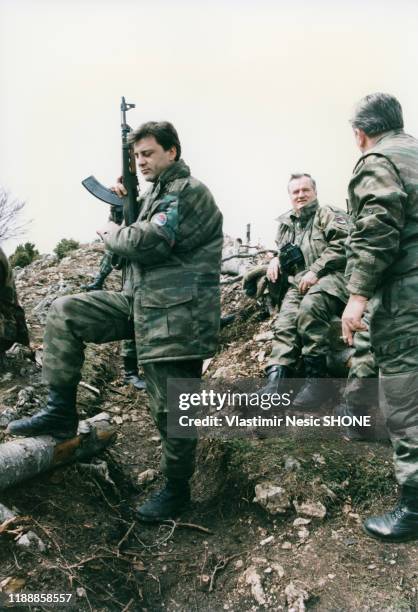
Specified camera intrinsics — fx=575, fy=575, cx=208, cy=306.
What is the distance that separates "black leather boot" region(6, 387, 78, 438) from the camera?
3.64 meters

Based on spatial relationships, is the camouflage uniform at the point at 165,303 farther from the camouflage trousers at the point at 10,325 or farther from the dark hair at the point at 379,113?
the camouflage trousers at the point at 10,325

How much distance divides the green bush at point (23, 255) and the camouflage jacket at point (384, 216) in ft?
45.3

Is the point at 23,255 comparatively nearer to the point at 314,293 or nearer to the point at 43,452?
the point at 314,293

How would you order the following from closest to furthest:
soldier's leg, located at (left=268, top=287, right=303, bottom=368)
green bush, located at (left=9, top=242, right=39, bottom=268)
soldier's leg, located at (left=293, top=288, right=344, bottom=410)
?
soldier's leg, located at (left=293, top=288, right=344, bottom=410) → soldier's leg, located at (left=268, top=287, right=303, bottom=368) → green bush, located at (left=9, top=242, right=39, bottom=268)

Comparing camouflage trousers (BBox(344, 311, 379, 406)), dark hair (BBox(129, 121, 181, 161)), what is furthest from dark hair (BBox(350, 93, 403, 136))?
camouflage trousers (BBox(344, 311, 379, 406))

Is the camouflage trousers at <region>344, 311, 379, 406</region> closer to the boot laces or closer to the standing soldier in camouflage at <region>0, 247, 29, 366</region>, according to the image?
the boot laces

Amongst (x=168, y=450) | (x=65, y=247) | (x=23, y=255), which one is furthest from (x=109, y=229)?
(x=23, y=255)

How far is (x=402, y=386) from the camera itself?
3182 mm

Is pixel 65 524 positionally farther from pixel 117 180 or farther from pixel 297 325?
pixel 297 325

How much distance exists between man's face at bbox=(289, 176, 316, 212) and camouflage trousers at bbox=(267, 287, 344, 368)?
1080 mm

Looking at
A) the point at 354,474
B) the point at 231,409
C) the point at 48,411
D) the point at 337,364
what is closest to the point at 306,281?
the point at 337,364

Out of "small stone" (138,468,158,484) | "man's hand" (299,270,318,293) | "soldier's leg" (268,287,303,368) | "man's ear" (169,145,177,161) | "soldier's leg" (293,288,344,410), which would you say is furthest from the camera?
"man's hand" (299,270,318,293)

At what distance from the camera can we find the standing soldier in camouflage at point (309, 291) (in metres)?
5.22

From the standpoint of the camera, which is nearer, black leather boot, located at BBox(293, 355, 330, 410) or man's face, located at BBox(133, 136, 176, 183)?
man's face, located at BBox(133, 136, 176, 183)
